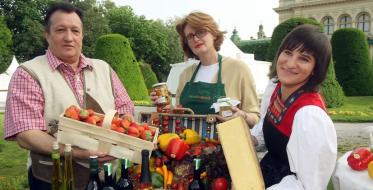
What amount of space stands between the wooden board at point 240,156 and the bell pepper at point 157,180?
1.62ft

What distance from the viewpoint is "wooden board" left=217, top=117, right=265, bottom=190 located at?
1.90m

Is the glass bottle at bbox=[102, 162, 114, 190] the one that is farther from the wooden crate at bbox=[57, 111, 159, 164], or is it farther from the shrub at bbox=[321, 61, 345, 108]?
the shrub at bbox=[321, 61, 345, 108]

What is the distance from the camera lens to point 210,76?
10.7ft

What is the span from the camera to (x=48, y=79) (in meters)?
2.47

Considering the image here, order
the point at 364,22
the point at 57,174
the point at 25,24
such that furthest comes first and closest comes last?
the point at 364,22, the point at 25,24, the point at 57,174

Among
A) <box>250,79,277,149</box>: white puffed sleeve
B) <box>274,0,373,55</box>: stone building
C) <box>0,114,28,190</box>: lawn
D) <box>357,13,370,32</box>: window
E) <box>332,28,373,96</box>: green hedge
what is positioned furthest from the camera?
<box>274,0,373,55</box>: stone building

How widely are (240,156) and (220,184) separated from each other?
12.2 inches

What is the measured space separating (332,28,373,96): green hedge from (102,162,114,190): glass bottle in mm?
23396

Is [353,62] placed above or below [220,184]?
below

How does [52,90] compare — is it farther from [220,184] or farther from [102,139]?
[220,184]

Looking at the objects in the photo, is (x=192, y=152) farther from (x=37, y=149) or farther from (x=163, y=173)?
(x=37, y=149)

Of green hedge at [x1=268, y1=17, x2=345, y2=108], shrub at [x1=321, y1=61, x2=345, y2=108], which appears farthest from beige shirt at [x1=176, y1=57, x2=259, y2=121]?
shrub at [x1=321, y1=61, x2=345, y2=108]

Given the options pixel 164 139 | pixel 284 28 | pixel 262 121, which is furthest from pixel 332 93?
pixel 164 139

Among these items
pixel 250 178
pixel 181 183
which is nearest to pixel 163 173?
pixel 181 183
